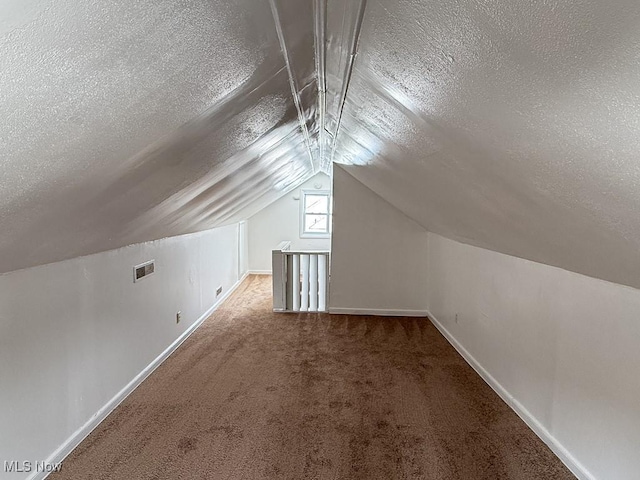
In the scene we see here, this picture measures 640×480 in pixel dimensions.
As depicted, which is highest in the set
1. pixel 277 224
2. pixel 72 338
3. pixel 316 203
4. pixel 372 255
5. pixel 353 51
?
pixel 353 51

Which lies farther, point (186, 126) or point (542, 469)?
point (542, 469)

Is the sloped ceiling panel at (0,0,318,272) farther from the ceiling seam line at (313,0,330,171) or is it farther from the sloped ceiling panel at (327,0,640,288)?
the sloped ceiling panel at (327,0,640,288)

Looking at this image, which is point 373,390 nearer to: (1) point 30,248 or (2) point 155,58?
(1) point 30,248

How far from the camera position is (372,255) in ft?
17.9

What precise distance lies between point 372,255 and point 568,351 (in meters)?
3.19

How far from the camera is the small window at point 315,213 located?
8.49 metres

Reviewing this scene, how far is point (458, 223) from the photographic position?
127 inches

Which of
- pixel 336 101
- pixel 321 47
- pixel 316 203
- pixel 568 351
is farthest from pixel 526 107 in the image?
pixel 316 203

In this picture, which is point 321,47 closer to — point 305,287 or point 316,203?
point 305,287

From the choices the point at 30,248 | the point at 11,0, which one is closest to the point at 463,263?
the point at 30,248

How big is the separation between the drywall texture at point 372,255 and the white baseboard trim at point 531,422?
1330mm

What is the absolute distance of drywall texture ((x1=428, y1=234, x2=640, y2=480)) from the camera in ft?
6.34

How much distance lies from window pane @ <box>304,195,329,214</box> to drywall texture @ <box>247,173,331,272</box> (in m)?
0.15

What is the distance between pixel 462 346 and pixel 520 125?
330 cm
